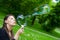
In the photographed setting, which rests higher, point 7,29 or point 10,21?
point 10,21

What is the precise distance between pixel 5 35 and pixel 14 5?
13.5 m

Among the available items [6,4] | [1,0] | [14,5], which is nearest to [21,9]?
[14,5]

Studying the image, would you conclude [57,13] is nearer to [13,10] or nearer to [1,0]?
[13,10]

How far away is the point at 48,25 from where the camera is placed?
56.9ft

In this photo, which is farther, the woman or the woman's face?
the woman's face

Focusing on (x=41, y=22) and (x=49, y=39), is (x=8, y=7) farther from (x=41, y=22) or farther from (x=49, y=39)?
(x=49, y=39)

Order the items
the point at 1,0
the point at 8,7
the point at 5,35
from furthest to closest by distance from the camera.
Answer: the point at 1,0 < the point at 8,7 < the point at 5,35

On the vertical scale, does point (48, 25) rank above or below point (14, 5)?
below

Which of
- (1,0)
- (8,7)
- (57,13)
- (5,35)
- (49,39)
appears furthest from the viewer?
(1,0)

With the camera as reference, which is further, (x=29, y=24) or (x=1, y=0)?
(x=1, y=0)

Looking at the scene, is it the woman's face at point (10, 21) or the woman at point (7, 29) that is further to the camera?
the woman's face at point (10, 21)

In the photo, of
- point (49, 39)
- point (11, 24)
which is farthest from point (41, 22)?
point (11, 24)

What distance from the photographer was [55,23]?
17.2 metres

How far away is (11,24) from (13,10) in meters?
13.8
